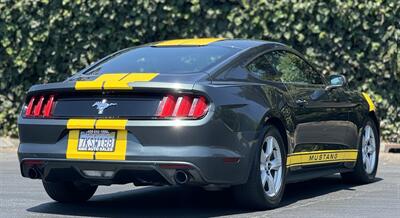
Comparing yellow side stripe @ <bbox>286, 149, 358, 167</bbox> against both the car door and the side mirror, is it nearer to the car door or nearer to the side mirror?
the car door

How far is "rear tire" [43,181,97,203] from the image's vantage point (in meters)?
7.64

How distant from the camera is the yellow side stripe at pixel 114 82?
6.72 metres

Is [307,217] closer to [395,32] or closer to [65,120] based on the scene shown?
[65,120]

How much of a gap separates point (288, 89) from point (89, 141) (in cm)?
190

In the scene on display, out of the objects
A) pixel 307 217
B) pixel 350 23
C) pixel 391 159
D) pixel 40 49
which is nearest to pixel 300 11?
pixel 350 23

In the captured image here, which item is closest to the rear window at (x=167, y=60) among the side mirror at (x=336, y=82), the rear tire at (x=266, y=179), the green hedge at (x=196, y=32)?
the rear tire at (x=266, y=179)

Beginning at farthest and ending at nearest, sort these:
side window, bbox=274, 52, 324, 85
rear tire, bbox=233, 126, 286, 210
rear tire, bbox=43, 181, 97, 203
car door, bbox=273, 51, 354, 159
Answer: side window, bbox=274, 52, 324, 85, car door, bbox=273, 51, 354, 159, rear tire, bbox=43, 181, 97, 203, rear tire, bbox=233, 126, 286, 210

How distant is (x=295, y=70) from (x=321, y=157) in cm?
83

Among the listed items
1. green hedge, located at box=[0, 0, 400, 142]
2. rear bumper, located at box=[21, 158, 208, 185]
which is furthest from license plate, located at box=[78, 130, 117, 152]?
green hedge, located at box=[0, 0, 400, 142]

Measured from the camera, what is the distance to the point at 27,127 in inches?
277

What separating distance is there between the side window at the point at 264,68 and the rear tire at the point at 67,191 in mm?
1824

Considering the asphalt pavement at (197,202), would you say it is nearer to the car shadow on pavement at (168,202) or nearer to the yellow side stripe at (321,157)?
the car shadow on pavement at (168,202)

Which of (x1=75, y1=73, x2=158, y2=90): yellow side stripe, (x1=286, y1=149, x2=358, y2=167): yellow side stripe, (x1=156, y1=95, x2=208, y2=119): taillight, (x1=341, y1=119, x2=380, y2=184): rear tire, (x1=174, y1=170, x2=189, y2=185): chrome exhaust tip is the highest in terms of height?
(x1=75, y1=73, x2=158, y2=90): yellow side stripe

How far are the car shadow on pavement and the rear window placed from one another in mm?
1149
